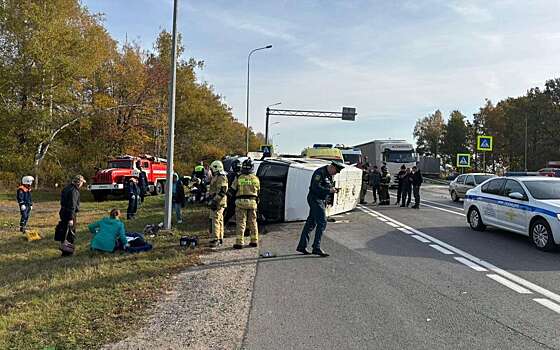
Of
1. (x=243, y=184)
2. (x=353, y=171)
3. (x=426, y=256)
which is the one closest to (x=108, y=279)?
(x=243, y=184)

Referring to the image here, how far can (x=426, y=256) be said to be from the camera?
29.0ft

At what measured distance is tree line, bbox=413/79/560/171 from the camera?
2061 inches

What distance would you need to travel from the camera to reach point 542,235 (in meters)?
9.30

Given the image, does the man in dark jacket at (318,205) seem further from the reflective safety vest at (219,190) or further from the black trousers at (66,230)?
the black trousers at (66,230)

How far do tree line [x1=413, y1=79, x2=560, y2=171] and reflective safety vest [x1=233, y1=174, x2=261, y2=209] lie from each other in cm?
4502

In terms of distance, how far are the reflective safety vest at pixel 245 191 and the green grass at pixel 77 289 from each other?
1.35 metres

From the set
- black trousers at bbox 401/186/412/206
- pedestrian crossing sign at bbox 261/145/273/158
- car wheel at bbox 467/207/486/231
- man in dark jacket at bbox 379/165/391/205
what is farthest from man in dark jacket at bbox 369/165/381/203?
pedestrian crossing sign at bbox 261/145/273/158

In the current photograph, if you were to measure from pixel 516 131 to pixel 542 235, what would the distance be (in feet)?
166

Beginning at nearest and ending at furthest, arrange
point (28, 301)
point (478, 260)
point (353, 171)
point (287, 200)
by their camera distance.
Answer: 1. point (28, 301)
2. point (478, 260)
3. point (287, 200)
4. point (353, 171)

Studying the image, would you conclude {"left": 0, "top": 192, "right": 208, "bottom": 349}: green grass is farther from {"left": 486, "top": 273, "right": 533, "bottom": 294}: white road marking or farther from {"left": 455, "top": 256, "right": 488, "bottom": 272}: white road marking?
{"left": 486, "top": 273, "right": 533, "bottom": 294}: white road marking

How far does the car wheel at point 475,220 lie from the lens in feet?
39.2

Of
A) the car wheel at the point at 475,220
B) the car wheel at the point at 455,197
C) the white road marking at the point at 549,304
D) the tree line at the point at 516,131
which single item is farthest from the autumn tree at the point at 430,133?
the white road marking at the point at 549,304

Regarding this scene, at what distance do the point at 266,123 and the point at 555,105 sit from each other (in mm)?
32950

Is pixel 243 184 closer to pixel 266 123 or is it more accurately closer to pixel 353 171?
pixel 353 171
